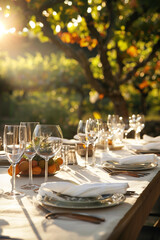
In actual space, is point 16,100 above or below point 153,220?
above

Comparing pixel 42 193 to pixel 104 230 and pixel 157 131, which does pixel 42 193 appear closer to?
pixel 104 230

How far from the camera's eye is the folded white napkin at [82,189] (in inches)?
58.4

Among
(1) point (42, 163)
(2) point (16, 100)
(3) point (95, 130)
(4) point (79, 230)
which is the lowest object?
(4) point (79, 230)

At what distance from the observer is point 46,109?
1216cm

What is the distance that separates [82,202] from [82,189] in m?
0.06

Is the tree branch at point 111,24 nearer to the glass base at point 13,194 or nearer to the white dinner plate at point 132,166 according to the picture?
the white dinner plate at point 132,166

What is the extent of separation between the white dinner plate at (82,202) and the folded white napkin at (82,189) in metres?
0.02

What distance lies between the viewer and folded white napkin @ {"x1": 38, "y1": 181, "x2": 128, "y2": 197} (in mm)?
1482

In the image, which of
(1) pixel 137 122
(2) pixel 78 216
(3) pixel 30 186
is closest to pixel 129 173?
(3) pixel 30 186

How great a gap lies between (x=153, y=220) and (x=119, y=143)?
900 millimetres

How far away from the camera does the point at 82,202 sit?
1.44m

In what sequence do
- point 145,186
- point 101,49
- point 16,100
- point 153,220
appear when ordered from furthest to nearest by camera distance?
point 16,100 → point 101,49 → point 153,220 → point 145,186

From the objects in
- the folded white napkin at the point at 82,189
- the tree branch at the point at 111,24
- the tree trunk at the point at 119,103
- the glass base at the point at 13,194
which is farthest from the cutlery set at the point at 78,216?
the tree trunk at the point at 119,103

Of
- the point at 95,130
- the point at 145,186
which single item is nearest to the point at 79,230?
the point at 145,186
